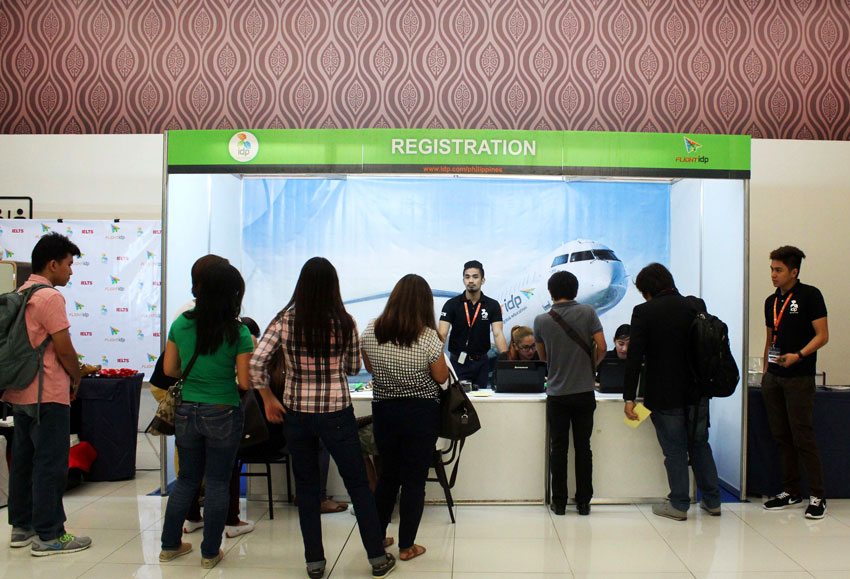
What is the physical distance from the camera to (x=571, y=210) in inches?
220

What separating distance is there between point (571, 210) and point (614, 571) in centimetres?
311

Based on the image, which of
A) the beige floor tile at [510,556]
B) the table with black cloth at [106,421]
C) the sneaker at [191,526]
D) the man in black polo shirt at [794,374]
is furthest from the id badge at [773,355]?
the table with black cloth at [106,421]

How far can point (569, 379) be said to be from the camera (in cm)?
392

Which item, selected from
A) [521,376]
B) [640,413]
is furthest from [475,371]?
[640,413]

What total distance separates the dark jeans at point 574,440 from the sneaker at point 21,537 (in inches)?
110

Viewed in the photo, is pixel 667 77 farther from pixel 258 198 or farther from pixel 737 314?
pixel 258 198

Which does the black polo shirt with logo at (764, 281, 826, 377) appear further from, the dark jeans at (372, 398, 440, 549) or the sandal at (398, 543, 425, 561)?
the sandal at (398, 543, 425, 561)

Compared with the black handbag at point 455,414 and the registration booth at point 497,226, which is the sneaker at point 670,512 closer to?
the registration booth at point 497,226

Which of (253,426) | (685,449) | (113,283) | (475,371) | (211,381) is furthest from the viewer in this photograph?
(113,283)

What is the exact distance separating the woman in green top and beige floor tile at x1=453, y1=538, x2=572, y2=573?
119 cm

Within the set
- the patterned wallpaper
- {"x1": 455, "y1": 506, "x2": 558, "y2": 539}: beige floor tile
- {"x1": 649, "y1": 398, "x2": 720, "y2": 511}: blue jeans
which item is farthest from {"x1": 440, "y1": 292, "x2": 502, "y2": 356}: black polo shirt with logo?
the patterned wallpaper

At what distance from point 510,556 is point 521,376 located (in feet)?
3.91

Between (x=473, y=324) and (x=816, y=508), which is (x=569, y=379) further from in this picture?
(x=816, y=508)

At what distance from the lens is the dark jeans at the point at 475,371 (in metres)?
5.14
